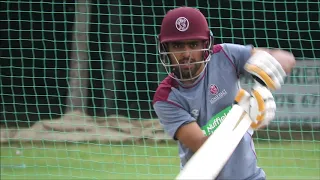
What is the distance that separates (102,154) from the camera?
890 cm

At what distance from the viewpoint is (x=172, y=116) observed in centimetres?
355

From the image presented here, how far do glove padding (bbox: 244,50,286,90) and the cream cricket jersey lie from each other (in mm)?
524

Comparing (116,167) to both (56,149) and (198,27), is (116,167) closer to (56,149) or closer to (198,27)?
(56,149)

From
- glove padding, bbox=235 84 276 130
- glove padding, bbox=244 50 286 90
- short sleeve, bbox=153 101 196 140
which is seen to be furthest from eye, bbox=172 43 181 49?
glove padding, bbox=235 84 276 130

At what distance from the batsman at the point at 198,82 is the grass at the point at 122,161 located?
4.40 metres

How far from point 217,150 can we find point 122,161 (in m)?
6.53

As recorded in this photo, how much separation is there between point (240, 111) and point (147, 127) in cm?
645

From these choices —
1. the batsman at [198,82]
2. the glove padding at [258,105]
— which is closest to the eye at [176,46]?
the batsman at [198,82]

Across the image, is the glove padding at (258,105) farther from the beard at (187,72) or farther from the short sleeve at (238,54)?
the short sleeve at (238,54)

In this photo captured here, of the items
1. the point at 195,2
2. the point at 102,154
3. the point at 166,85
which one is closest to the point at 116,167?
the point at 102,154

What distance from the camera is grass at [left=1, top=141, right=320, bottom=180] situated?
8.16m

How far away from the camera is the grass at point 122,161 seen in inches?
321

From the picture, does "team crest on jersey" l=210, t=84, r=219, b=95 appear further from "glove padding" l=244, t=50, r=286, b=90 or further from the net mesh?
the net mesh

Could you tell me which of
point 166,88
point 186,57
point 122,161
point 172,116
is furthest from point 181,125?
point 122,161
